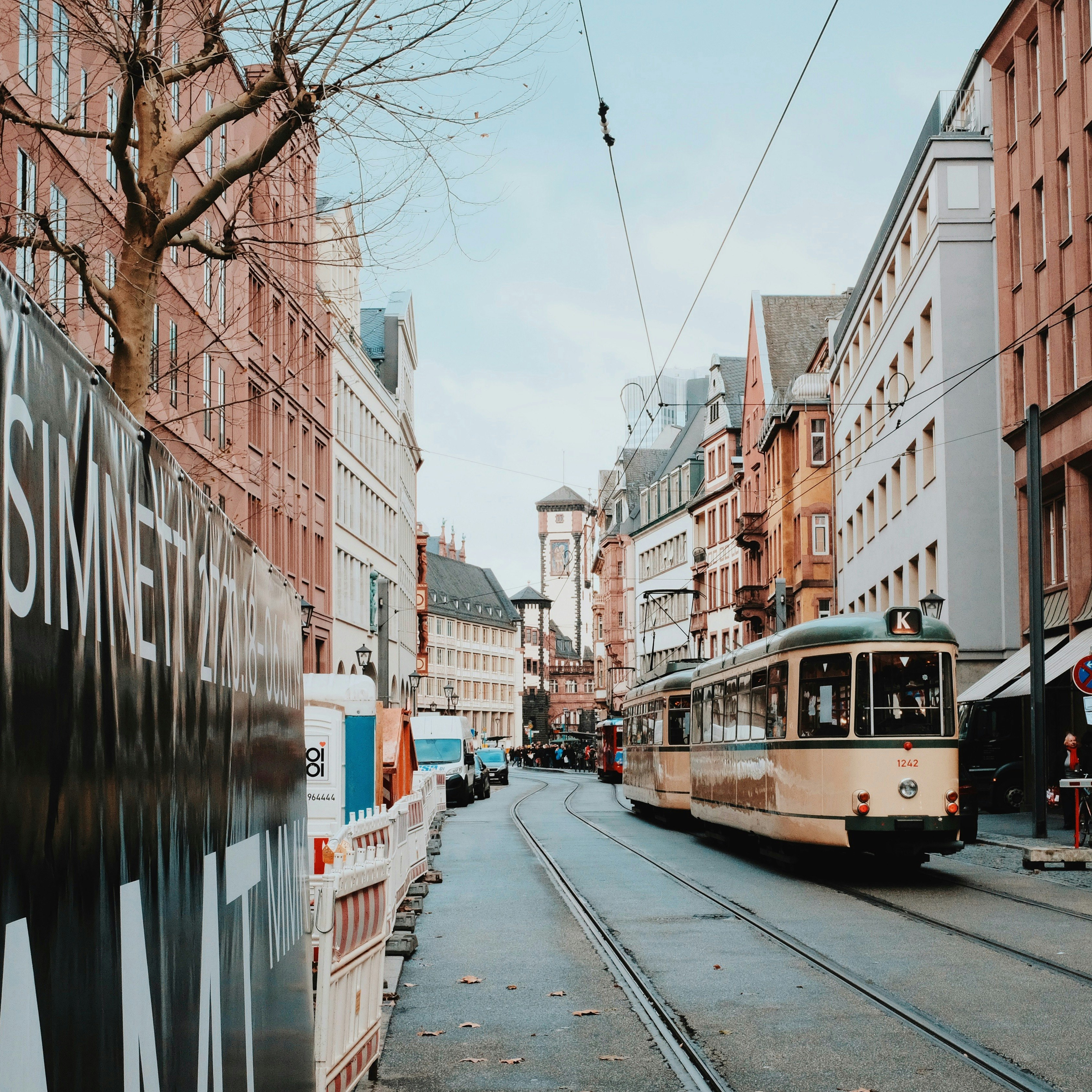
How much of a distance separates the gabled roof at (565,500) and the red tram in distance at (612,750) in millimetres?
106638

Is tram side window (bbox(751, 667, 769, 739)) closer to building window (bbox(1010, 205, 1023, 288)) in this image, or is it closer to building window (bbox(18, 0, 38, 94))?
building window (bbox(18, 0, 38, 94))

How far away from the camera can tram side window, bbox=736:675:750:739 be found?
21297 millimetres

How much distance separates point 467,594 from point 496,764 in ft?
231

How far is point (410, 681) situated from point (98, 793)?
235ft

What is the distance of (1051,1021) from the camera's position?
344 inches

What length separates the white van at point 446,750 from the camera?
43781 millimetres

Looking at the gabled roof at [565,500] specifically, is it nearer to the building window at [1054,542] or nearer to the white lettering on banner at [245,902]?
the building window at [1054,542]

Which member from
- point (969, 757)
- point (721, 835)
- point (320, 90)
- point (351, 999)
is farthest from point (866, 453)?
point (351, 999)

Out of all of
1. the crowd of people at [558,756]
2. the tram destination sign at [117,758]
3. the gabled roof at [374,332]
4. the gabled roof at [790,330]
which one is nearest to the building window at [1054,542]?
the tram destination sign at [117,758]

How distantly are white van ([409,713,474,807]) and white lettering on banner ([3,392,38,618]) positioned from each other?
41.2 metres

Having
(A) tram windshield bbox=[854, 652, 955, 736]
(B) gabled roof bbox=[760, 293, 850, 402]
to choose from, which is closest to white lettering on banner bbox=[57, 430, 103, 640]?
(A) tram windshield bbox=[854, 652, 955, 736]

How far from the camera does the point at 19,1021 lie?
6.95 ft

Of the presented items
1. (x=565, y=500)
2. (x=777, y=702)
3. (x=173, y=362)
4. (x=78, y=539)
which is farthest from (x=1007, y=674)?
(x=565, y=500)

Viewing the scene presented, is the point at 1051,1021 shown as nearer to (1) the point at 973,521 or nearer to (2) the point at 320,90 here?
(2) the point at 320,90
